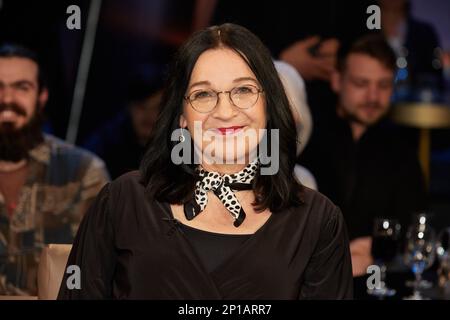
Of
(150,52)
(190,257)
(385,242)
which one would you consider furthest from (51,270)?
(150,52)

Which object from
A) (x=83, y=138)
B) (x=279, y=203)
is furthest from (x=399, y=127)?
(x=279, y=203)

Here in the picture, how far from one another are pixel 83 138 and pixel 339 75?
5.46 feet

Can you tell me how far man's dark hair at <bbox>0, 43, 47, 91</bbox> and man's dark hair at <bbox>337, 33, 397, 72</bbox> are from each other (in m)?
1.85

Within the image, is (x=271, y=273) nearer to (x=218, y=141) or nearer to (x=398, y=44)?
(x=218, y=141)

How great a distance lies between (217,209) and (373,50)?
11.3ft

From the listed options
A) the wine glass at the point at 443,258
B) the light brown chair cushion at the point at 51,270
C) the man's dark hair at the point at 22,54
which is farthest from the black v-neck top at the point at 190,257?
→ the man's dark hair at the point at 22,54

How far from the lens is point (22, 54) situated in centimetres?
A: 502

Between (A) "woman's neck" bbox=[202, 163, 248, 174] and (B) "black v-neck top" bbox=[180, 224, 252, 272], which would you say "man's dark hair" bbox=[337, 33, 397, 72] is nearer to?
(A) "woman's neck" bbox=[202, 163, 248, 174]

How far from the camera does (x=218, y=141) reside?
2.00 metres

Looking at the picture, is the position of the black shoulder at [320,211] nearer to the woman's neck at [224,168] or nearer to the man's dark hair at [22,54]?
the woman's neck at [224,168]

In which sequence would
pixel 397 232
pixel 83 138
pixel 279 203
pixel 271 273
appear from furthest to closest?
pixel 83 138 < pixel 397 232 < pixel 279 203 < pixel 271 273

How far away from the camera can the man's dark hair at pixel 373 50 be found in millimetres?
5250

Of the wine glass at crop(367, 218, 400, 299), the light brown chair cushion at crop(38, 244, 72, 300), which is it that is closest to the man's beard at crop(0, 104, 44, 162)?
the wine glass at crop(367, 218, 400, 299)

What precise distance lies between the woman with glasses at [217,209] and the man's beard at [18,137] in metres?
2.89
